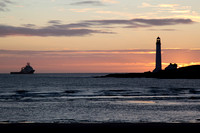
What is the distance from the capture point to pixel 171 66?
188 metres

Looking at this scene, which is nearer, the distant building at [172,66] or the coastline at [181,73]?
the coastline at [181,73]

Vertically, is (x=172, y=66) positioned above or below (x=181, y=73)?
above

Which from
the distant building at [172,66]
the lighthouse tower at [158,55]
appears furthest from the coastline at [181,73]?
the lighthouse tower at [158,55]

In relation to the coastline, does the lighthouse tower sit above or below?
above
